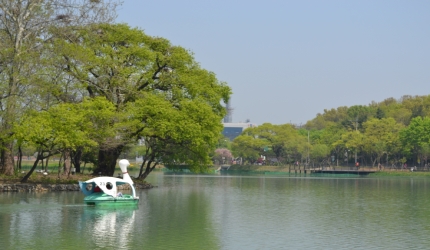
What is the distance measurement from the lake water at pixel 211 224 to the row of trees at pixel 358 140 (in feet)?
194

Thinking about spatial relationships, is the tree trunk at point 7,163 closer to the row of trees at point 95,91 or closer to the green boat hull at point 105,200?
the row of trees at point 95,91

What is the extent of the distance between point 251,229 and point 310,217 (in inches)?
192

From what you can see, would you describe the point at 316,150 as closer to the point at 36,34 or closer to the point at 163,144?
the point at 163,144

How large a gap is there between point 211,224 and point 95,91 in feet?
65.1

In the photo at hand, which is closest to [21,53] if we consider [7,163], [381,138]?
[7,163]

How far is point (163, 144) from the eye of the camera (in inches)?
1731

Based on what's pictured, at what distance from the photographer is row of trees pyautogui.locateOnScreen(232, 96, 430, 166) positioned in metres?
93.4

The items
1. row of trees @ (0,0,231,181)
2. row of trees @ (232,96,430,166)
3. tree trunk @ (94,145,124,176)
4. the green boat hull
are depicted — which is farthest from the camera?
row of trees @ (232,96,430,166)

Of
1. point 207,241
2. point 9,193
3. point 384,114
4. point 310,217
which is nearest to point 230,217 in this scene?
point 310,217

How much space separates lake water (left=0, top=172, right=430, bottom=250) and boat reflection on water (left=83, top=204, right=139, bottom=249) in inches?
1.1

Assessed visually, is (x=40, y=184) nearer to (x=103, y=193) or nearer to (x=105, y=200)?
(x=103, y=193)

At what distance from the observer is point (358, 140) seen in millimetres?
98688

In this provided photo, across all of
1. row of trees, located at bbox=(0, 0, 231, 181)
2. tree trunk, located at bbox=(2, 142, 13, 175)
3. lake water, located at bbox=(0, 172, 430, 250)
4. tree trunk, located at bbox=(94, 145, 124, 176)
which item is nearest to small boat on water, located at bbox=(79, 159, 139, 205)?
lake water, located at bbox=(0, 172, 430, 250)

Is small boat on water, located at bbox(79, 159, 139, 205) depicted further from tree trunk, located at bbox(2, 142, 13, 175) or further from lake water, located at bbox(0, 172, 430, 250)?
tree trunk, located at bbox(2, 142, 13, 175)
